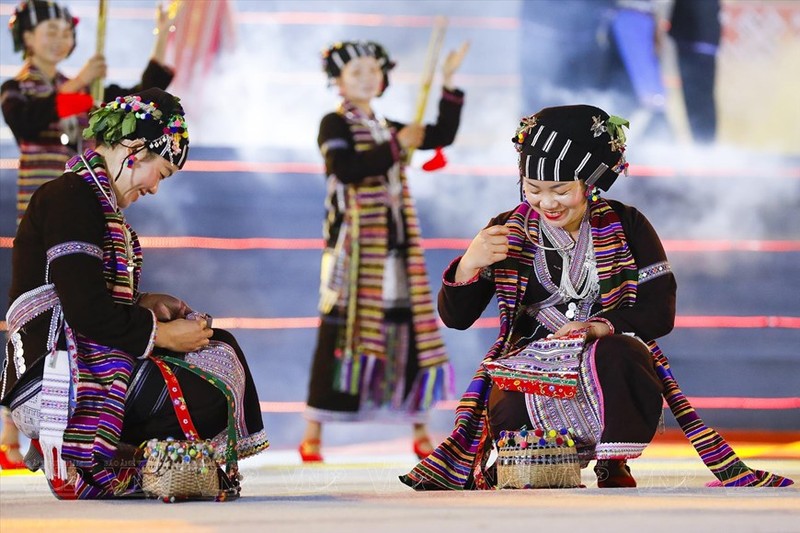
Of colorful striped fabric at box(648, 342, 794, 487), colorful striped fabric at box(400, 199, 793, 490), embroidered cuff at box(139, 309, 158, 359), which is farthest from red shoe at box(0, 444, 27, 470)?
colorful striped fabric at box(648, 342, 794, 487)

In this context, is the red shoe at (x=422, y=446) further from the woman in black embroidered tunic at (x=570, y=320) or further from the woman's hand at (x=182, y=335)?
the woman's hand at (x=182, y=335)

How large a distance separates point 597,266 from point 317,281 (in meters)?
2.50

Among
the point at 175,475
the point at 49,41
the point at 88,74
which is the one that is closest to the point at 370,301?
the point at 88,74

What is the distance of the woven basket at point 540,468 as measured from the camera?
2.91 metres

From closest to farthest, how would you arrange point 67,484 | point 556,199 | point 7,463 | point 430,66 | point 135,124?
1. point 67,484
2. point 135,124
3. point 556,199
4. point 7,463
5. point 430,66

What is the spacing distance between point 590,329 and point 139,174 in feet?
3.53

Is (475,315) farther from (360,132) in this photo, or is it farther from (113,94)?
(113,94)

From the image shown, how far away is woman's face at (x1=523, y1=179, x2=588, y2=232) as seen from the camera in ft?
10.1

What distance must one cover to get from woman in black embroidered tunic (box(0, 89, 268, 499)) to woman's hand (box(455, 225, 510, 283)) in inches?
22.5

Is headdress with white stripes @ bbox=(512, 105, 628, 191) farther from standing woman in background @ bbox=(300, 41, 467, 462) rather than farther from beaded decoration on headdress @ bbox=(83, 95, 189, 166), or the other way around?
standing woman in background @ bbox=(300, 41, 467, 462)

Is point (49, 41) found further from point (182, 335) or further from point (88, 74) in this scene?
point (182, 335)

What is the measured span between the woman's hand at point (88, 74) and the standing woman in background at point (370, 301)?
2.71 feet

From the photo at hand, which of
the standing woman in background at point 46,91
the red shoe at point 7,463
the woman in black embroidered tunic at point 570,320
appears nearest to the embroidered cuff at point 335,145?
the standing woman in background at point 46,91

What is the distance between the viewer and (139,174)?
9.81 ft
